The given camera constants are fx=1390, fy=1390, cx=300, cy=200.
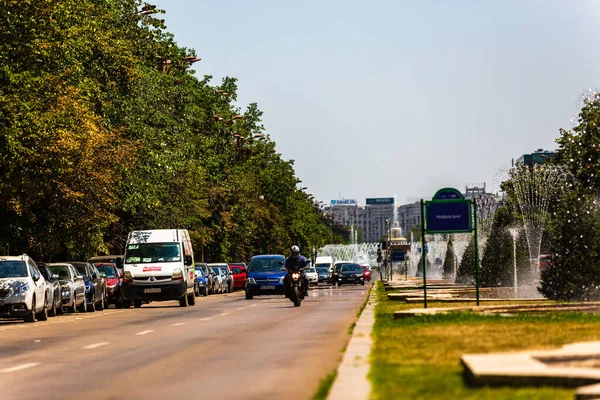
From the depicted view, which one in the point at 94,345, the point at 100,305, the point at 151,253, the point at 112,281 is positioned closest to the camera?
the point at 94,345

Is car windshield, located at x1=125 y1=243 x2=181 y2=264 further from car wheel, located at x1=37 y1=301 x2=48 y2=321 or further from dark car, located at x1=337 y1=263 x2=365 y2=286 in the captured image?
dark car, located at x1=337 y1=263 x2=365 y2=286

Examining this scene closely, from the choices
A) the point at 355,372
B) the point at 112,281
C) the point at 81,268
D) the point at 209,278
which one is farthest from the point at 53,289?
the point at 209,278

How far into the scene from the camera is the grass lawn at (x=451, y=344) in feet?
35.4

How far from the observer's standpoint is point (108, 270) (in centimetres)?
5191

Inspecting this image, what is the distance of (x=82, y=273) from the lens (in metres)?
45.5

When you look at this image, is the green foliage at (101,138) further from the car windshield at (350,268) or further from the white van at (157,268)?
the car windshield at (350,268)

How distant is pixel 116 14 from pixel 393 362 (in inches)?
1830

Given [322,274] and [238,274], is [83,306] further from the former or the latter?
[322,274]

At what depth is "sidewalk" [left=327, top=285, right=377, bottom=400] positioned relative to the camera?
36.9 ft

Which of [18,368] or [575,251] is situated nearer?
[18,368]

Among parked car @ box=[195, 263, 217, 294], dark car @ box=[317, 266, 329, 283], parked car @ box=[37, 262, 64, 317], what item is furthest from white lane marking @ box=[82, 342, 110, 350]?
dark car @ box=[317, 266, 329, 283]

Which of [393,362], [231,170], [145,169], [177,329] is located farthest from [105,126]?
[393,362]

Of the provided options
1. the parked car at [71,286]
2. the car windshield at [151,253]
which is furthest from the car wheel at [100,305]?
the parked car at [71,286]

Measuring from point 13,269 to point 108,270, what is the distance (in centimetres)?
1649
